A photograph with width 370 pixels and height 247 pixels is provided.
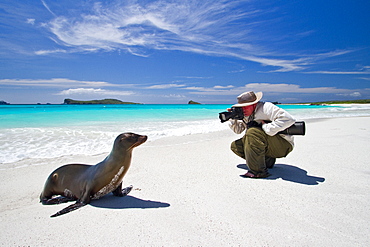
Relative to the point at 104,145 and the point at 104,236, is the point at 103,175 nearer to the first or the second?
the point at 104,236

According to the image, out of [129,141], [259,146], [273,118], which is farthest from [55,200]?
[273,118]

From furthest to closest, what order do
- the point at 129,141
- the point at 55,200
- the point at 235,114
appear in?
the point at 235,114, the point at 55,200, the point at 129,141

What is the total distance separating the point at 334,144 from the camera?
208 inches

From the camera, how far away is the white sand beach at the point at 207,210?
70.4 inches

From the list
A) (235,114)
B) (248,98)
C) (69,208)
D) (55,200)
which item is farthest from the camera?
(235,114)

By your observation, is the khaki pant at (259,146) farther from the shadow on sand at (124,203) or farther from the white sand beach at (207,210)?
the shadow on sand at (124,203)

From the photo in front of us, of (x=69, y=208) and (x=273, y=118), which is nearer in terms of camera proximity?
(x=69, y=208)

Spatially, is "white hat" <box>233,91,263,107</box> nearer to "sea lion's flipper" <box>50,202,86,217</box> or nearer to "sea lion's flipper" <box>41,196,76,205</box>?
"sea lion's flipper" <box>50,202,86,217</box>

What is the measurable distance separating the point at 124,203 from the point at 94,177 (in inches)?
16.3

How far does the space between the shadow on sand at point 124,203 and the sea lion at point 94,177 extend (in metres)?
0.09

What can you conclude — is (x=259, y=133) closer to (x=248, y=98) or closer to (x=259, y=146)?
(x=259, y=146)

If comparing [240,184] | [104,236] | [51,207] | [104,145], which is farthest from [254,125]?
[104,145]

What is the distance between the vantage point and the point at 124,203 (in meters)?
2.43

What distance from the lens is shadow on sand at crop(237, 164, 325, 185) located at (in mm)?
3062
